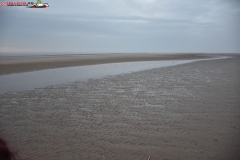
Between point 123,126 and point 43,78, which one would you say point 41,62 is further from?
point 123,126

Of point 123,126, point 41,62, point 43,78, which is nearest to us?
point 123,126

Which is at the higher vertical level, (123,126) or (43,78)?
(43,78)

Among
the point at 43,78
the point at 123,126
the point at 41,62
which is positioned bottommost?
the point at 123,126

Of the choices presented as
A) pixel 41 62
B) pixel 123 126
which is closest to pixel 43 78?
pixel 123 126

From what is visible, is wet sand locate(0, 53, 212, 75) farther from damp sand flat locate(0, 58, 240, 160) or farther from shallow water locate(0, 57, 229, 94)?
damp sand flat locate(0, 58, 240, 160)

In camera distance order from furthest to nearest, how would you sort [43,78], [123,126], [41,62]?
[41,62] → [43,78] → [123,126]

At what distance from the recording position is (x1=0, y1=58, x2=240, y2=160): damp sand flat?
4.10 m

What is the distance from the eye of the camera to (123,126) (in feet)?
18.1

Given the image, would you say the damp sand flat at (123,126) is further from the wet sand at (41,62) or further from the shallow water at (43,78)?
the wet sand at (41,62)

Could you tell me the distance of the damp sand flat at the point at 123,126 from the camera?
410 cm

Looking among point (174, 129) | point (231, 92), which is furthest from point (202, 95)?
point (174, 129)

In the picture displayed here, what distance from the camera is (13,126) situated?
221 inches

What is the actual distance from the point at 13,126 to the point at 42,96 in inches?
148

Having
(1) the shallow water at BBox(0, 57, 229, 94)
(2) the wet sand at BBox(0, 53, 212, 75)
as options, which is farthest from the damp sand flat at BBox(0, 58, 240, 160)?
(2) the wet sand at BBox(0, 53, 212, 75)
